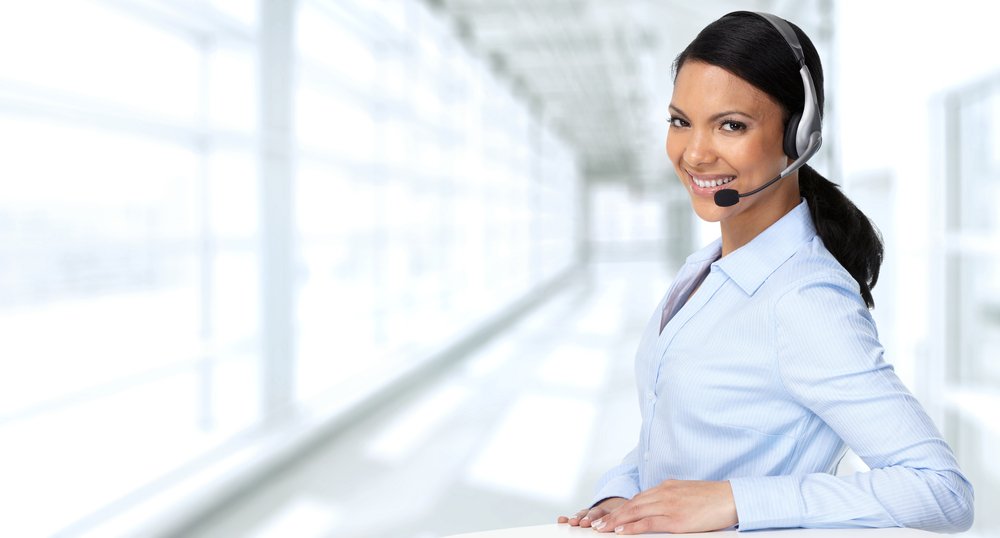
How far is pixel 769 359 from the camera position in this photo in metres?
1.02

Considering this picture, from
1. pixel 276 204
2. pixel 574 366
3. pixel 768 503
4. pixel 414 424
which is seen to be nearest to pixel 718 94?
pixel 768 503

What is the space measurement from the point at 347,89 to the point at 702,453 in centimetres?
629

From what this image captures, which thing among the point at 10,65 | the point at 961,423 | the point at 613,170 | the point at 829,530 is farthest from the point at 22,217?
the point at 613,170

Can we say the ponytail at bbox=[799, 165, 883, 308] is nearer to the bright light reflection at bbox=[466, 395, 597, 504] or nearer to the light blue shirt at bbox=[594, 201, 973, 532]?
the light blue shirt at bbox=[594, 201, 973, 532]

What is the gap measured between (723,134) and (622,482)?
0.63 meters

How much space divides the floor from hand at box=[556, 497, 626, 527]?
267 cm

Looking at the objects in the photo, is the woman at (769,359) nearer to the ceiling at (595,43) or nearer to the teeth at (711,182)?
the teeth at (711,182)

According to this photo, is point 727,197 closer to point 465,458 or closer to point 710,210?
point 710,210

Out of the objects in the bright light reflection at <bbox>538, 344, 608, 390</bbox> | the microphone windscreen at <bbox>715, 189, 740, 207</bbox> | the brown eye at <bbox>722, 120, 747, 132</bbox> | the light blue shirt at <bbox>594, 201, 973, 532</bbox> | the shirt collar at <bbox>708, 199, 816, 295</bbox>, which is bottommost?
the bright light reflection at <bbox>538, 344, 608, 390</bbox>

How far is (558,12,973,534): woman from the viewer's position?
94 centimetres

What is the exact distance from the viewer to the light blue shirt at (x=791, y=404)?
0.92 m

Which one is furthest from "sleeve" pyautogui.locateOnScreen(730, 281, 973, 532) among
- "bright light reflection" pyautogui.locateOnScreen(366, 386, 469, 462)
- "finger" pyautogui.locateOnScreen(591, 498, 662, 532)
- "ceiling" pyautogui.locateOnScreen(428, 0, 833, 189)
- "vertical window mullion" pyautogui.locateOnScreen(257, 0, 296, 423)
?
"ceiling" pyautogui.locateOnScreen(428, 0, 833, 189)

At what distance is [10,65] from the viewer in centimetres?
327

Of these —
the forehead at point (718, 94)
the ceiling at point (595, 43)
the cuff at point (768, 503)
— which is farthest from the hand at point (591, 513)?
the ceiling at point (595, 43)
